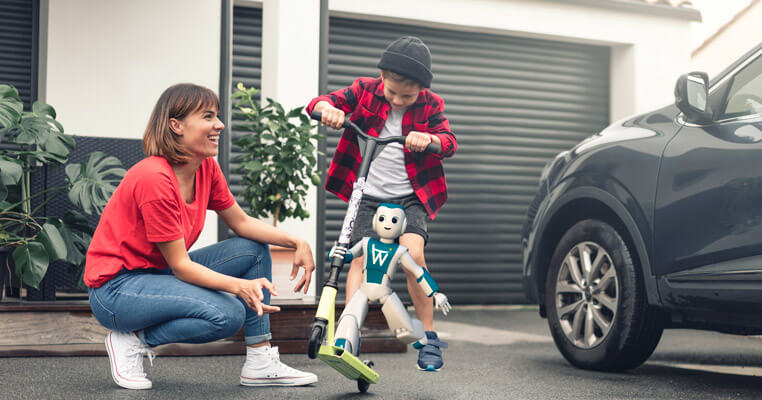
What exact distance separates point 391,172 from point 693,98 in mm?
1379

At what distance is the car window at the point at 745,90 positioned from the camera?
340 cm

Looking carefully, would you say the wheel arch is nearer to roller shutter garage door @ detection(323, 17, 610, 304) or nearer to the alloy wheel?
the alloy wheel

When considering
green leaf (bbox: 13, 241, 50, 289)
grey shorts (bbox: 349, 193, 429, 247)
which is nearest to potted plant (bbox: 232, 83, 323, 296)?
green leaf (bbox: 13, 241, 50, 289)

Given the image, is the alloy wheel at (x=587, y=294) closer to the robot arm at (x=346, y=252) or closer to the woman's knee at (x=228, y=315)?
the robot arm at (x=346, y=252)

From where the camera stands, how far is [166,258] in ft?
9.39

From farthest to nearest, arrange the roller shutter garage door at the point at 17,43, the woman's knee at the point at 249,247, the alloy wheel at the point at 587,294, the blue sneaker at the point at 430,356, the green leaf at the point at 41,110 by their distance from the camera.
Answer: the roller shutter garage door at the point at 17,43
the green leaf at the point at 41,110
the alloy wheel at the point at 587,294
the woman's knee at the point at 249,247
the blue sneaker at the point at 430,356

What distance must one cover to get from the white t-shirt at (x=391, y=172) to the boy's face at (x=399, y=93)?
111 mm

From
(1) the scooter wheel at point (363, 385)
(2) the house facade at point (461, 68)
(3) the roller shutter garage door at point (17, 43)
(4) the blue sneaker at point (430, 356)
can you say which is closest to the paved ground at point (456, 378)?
(1) the scooter wheel at point (363, 385)

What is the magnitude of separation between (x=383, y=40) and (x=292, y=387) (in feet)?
17.6

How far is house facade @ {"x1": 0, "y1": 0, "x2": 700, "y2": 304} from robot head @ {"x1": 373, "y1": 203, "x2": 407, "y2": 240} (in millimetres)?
3650

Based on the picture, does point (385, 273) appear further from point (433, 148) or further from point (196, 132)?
point (196, 132)

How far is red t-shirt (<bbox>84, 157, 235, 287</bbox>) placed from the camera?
2.80 metres

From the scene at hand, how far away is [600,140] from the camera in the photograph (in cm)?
398

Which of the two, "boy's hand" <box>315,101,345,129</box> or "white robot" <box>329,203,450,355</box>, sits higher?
"boy's hand" <box>315,101,345,129</box>
